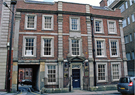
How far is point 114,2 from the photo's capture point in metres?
32.5

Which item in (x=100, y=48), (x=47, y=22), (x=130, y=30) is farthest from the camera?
(x=130, y=30)

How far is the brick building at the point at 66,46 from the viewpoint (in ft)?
56.0

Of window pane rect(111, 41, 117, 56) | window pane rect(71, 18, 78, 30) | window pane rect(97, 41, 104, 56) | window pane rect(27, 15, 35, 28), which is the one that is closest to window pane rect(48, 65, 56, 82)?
window pane rect(27, 15, 35, 28)

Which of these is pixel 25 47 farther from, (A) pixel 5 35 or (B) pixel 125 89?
(B) pixel 125 89

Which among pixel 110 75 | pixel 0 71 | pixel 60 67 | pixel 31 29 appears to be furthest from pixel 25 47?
pixel 110 75

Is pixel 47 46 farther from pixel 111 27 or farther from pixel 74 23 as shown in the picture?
pixel 111 27

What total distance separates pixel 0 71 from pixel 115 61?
602 inches

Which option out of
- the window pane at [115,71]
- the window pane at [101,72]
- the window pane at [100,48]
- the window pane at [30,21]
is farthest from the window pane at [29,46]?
the window pane at [115,71]

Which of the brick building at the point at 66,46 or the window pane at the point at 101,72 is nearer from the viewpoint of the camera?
the brick building at the point at 66,46

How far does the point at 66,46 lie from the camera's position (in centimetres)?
1800

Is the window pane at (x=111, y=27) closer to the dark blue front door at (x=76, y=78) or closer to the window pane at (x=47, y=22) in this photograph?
the dark blue front door at (x=76, y=78)

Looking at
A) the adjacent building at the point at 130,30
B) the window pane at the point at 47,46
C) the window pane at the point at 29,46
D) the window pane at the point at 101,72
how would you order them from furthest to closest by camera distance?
the adjacent building at the point at 130,30 < the window pane at the point at 101,72 < the window pane at the point at 47,46 < the window pane at the point at 29,46

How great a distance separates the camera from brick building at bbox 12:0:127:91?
17.1 m

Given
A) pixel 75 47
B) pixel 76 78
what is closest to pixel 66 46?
pixel 75 47
